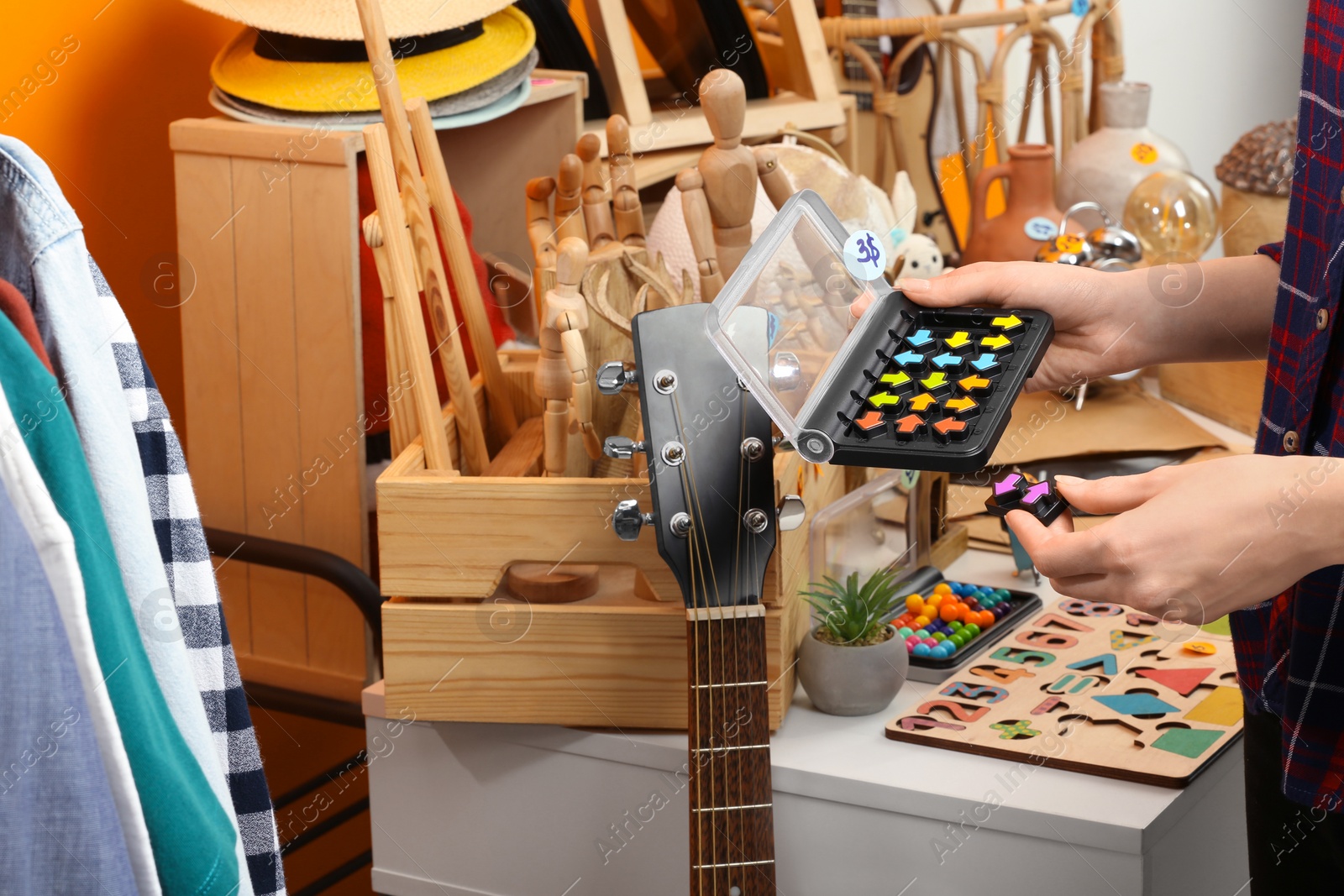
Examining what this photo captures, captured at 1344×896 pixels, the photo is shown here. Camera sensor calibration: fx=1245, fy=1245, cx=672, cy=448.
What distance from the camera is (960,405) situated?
2.36 feet

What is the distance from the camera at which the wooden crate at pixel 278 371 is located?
45.9 inches

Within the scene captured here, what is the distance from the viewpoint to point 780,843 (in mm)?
936

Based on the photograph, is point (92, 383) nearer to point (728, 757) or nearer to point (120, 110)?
point (728, 757)

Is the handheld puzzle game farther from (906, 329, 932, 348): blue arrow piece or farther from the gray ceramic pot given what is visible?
the gray ceramic pot

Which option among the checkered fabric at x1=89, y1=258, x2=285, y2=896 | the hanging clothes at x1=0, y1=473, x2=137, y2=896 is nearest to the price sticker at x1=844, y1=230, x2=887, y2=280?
the checkered fabric at x1=89, y1=258, x2=285, y2=896

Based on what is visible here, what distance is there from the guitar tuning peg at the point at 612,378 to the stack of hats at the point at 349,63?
0.46 metres

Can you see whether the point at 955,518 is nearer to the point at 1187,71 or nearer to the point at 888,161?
the point at 888,161

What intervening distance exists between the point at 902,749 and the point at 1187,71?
7.70 feet

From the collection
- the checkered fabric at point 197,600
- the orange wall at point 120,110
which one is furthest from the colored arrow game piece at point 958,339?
the orange wall at point 120,110

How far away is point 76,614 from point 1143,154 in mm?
1529

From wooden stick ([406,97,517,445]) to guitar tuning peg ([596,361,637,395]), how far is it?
0.81ft

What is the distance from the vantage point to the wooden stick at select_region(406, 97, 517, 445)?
102 cm

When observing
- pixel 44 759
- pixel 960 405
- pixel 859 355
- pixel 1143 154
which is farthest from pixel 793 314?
pixel 1143 154

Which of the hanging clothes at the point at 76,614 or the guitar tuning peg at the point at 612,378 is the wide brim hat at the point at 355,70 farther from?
the hanging clothes at the point at 76,614
